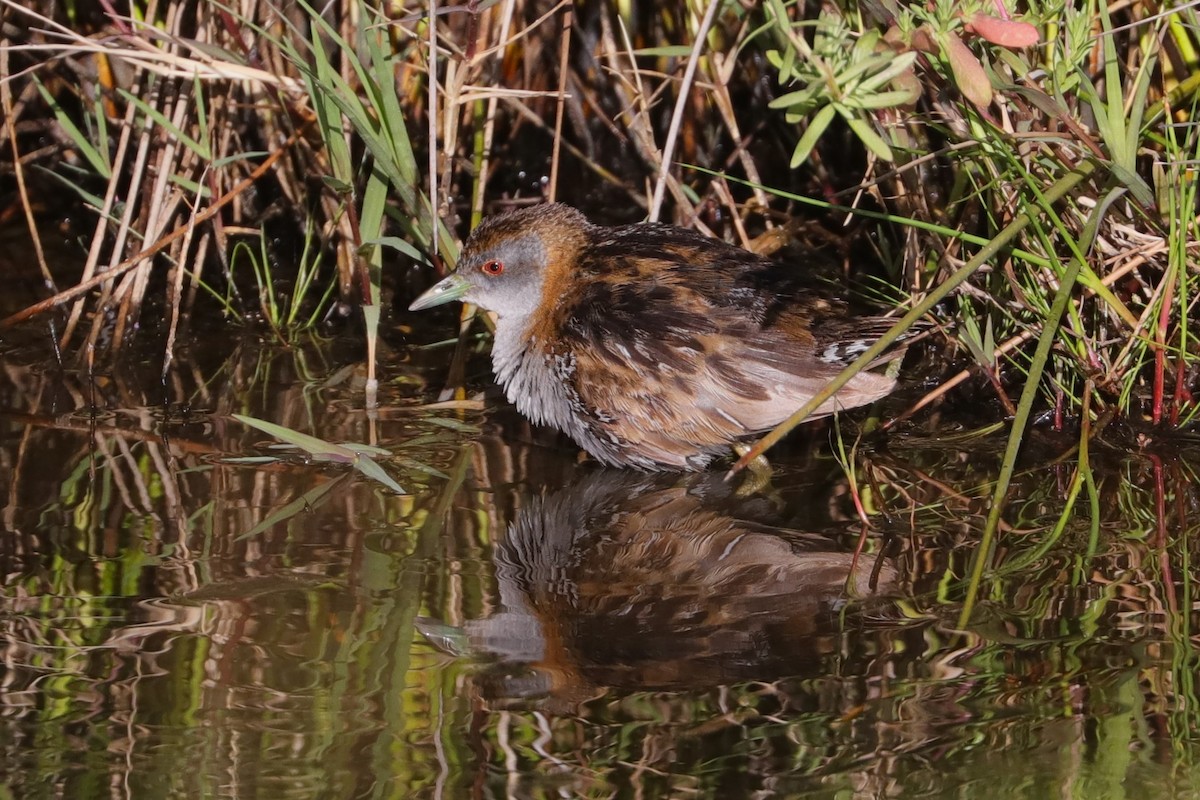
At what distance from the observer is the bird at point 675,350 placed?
147 inches

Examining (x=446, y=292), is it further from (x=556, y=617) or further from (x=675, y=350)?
(x=556, y=617)

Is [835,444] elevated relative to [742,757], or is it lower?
elevated

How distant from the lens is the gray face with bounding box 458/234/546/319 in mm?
4227

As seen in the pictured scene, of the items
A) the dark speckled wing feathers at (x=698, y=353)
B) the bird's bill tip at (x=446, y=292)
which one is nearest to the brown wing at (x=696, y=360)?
the dark speckled wing feathers at (x=698, y=353)

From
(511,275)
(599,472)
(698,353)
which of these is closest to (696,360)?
(698,353)

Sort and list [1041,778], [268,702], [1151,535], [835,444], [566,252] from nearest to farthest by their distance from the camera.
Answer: [1041,778], [268,702], [1151,535], [835,444], [566,252]

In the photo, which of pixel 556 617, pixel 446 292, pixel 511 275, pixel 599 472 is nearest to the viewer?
pixel 556 617

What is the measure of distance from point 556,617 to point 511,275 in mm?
1399

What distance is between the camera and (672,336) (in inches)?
149

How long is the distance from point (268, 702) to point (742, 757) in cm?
92

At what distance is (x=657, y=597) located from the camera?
3.20 m

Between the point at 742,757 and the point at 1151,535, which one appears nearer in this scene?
the point at 742,757

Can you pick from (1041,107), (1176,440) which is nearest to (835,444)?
(1176,440)

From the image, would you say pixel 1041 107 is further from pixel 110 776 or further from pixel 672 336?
pixel 110 776
